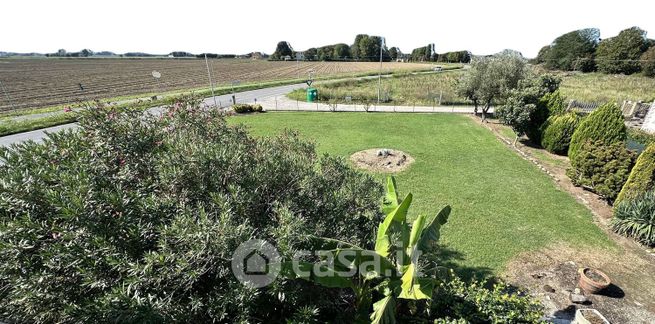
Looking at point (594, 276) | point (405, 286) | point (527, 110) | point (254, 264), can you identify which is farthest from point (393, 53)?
point (254, 264)

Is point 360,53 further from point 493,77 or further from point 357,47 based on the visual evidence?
point 493,77

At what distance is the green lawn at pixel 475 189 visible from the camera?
8.33m

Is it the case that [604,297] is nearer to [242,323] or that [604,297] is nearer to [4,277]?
[242,323]

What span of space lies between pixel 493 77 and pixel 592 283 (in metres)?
18.1

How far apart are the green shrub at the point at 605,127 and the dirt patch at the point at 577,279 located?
18.5 feet

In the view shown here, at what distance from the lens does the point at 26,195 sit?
3.26 meters

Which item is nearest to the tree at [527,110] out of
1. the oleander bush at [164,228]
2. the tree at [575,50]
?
the oleander bush at [164,228]

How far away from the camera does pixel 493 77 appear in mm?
20984

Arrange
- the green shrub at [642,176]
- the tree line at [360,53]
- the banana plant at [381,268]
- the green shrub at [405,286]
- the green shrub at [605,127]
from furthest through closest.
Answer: the tree line at [360,53]
the green shrub at [605,127]
the green shrub at [642,176]
the green shrub at [405,286]
the banana plant at [381,268]

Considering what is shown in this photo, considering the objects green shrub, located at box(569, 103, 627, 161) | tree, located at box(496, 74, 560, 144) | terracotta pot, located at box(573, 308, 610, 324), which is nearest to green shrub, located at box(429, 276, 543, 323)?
terracotta pot, located at box(573, 308, 610, 324)

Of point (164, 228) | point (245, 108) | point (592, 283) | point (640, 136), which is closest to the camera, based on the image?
point (164, 228)

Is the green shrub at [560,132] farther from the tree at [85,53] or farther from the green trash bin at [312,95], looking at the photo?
the tree at [85,53]

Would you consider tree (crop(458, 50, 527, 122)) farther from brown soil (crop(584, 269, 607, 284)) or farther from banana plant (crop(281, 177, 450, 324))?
banana plant (crop(281, 177, 450, 324))

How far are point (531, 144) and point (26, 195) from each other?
2127cm
